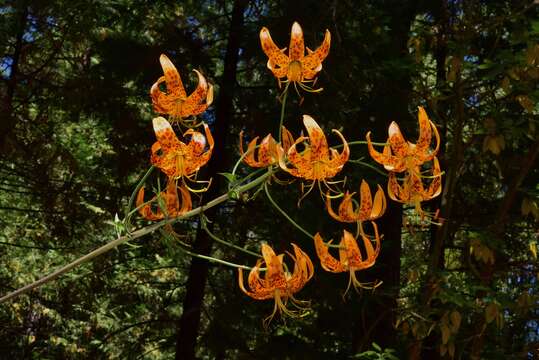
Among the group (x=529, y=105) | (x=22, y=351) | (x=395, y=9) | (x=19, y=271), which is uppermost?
(x=395, y=9)

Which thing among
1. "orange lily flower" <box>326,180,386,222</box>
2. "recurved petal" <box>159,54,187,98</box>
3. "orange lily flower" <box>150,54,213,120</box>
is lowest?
"orange lily flower" <box>326,180,386,222</box>

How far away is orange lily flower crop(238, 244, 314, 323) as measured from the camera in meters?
1.38

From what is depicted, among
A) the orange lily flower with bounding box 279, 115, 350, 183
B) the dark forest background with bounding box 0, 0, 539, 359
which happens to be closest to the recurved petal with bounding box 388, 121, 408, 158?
the orange lily flower with bounding box 279, 115, 350, 183

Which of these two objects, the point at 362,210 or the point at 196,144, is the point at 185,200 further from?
the point at 362,210

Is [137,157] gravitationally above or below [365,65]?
below

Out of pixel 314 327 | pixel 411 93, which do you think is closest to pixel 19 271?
pixel 314 327

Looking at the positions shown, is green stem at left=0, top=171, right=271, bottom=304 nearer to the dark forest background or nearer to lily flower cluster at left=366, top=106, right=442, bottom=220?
lily flower cluster at left=366, top=106, right=442, bottom=220

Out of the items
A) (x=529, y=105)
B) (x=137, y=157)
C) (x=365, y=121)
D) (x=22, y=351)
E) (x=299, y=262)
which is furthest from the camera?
(x=22, y=351)

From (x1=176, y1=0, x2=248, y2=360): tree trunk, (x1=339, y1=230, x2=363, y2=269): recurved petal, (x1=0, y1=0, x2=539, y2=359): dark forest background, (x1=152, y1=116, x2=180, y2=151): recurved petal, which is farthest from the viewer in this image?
(x1=176, y1=0, x2=248, y2=360): tree trunk

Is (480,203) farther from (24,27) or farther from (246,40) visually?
(24,27)

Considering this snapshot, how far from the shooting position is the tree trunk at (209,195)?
6.70 m

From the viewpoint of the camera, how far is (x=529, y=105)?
13.2ft

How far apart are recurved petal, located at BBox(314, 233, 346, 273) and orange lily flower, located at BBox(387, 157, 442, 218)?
181 millimetres

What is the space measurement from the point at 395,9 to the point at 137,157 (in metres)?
2.88
